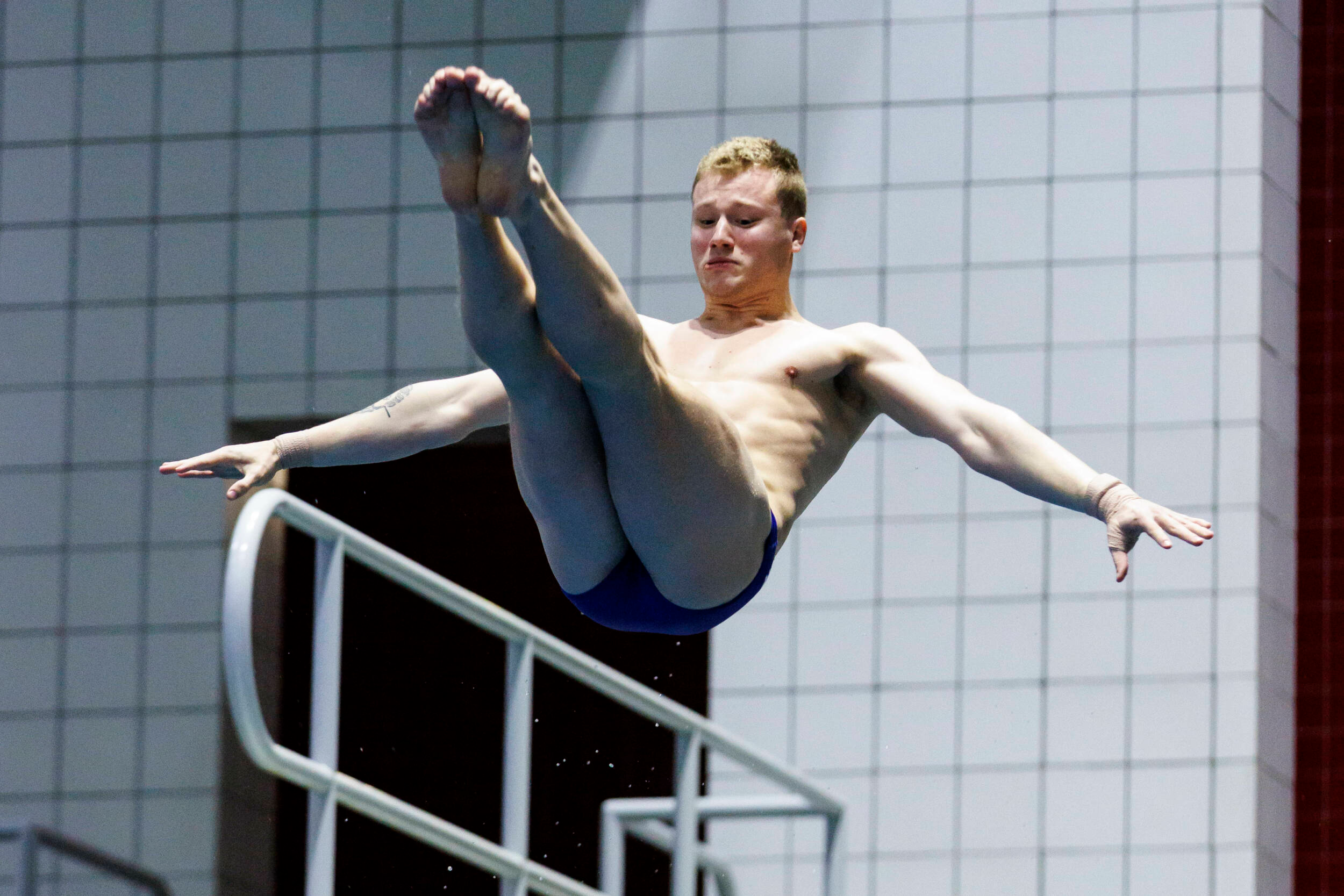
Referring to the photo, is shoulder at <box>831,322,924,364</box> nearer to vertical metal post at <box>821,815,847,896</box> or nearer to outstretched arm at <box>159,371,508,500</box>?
outstretched arm at <box>159,371,508,500</box>

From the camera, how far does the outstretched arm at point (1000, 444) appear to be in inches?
118

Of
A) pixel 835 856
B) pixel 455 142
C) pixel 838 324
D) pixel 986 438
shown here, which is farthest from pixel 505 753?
pixel 838 324

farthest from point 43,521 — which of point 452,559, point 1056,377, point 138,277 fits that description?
point 1056,377

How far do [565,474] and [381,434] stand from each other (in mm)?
482

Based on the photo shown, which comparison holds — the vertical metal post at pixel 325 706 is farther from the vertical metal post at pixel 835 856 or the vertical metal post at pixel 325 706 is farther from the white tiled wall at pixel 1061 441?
the white tiled wall at pixel 1061 441

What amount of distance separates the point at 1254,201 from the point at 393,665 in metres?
2.90

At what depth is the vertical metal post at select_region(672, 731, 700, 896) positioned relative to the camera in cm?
443

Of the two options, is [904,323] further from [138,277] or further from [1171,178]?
[138,277]

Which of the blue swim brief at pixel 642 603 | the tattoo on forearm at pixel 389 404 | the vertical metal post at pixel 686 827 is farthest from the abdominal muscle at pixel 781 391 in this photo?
the vertical metal post at pixel 686 827

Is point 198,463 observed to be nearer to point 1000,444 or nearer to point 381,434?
point 381,434

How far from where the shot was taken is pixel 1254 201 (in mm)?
5938

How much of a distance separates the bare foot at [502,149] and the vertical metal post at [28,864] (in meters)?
2.81

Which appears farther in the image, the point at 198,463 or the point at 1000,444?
the point at 1000,444

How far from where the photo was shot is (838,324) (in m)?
6.04
